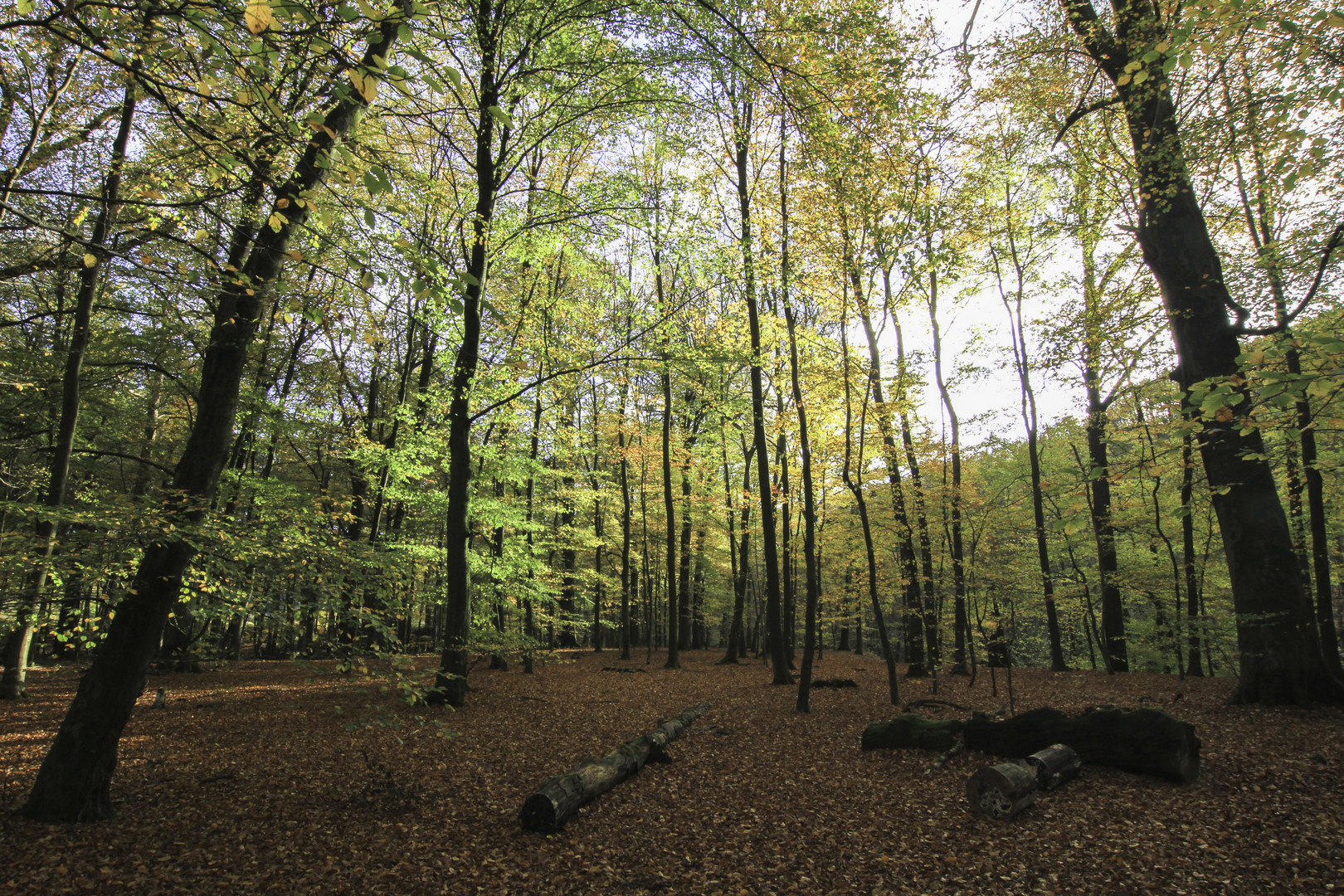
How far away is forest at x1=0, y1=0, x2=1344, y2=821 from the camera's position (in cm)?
316

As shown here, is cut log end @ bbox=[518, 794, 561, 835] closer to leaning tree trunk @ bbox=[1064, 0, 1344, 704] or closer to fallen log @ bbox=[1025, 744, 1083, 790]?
fallen log @ bbox=[1025, 744, 1083, 790]

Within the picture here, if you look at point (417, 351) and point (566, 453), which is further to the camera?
point (417, 351)

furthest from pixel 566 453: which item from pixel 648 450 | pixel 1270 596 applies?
pixel 1270 596

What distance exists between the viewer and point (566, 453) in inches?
643

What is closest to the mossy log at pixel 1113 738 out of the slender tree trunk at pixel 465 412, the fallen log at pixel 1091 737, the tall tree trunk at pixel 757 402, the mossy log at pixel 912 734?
the fallen log at pixel 1091 737

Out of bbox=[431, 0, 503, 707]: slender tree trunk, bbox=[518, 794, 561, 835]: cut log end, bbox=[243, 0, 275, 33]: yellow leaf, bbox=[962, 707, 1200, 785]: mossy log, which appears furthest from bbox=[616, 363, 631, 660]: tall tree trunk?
bbox=[243, 0, 275, 33]: yellow leaf

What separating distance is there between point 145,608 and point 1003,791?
24.8ft

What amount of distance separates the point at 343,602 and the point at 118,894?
219 centimetres

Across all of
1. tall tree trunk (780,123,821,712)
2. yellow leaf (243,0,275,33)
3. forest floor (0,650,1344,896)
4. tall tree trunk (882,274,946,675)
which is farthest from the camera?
tall tree trunk (882,274,946,675)

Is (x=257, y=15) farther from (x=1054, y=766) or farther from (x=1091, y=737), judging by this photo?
(x=1091, y=737)

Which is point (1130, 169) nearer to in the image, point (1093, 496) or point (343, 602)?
point (1093, 496)

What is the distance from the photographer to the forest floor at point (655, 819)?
13.3 feet

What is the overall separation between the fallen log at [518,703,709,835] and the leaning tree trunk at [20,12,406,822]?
3327 millimetres

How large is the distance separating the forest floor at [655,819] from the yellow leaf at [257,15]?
497cm
